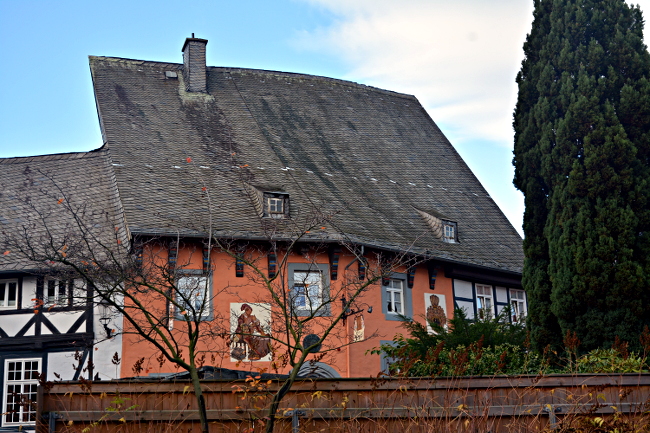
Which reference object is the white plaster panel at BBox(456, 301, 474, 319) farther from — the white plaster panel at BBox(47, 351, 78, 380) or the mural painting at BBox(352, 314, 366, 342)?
the white plaster panel at BBox(47, 351, 78, 380)

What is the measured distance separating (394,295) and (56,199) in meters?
7.86

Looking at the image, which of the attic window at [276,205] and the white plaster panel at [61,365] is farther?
the attic window at [276,205]

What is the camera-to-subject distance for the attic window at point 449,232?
69.3 feet

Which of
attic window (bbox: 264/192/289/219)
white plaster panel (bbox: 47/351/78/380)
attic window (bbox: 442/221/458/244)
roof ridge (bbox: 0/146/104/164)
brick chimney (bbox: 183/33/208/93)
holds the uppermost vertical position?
brick chimney (bbox: 183/33/208/93)

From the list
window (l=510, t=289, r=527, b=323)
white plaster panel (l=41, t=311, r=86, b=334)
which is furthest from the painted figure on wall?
white plaster panel (l=41, t=311, r=86, b=334)

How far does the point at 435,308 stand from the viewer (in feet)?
64.8

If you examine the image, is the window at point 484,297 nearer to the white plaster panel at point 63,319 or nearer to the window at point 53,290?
the white plaster panel at point 63,319

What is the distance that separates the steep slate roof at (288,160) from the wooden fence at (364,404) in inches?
373

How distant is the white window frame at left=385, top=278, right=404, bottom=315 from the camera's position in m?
19.1

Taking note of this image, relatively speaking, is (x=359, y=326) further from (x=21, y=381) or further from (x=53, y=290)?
(x=21, y=381)

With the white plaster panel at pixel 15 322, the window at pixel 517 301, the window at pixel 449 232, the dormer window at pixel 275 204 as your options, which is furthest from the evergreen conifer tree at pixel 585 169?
the white plaster panel at pixel 15 322

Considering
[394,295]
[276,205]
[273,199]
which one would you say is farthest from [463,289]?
[273,199]

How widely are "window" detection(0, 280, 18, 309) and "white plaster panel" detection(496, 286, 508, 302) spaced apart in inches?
441

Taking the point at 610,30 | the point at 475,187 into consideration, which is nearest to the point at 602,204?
the point at 610,30
